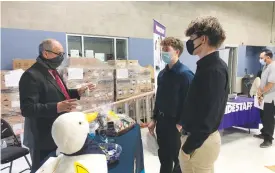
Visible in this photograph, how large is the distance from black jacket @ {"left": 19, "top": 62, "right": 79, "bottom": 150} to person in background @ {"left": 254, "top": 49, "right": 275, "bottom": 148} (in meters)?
2.99

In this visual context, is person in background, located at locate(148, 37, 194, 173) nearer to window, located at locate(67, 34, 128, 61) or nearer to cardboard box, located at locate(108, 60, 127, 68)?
cardboard box, located at locate(108, 60, 127, 68)

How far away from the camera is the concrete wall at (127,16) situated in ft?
14.2

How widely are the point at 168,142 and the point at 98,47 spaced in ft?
12.3

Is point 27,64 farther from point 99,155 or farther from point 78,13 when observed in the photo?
point 99,155

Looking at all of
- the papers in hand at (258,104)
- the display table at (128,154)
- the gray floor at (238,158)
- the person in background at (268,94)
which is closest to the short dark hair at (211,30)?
the display table at (128,154)

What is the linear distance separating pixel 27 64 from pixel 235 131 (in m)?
3.96

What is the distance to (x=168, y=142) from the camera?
6.38 ft

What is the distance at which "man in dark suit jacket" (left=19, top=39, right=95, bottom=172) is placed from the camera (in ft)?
5.04

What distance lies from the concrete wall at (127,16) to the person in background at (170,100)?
3.30 meters

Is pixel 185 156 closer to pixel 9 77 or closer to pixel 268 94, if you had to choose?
pixel 268 94

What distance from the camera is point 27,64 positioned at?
13.0 ft

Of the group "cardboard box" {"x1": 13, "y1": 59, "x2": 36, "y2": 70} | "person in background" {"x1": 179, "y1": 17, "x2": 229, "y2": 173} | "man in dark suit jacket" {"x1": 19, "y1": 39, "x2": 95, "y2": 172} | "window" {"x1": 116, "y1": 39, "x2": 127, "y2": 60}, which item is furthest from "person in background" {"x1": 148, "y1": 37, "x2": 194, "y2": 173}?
"window" {"x1": 116, "y1": 39, "x2": 127, "y2": 60}

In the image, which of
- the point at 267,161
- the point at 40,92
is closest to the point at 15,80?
the point at 40,92

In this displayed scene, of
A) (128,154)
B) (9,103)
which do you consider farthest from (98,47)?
(128,154)
